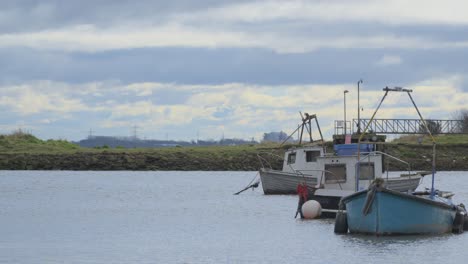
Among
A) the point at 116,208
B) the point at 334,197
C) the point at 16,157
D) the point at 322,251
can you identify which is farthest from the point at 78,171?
the point at 322,251

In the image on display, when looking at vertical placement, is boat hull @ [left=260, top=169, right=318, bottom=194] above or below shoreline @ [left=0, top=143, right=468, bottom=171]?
below

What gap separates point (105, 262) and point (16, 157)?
89.5m

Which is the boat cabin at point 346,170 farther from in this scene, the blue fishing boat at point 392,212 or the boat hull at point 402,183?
the blue fishing boat at point 392,212

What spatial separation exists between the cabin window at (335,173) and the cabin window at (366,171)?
137 cm

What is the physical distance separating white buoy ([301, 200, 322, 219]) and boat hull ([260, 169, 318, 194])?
15.4 metres

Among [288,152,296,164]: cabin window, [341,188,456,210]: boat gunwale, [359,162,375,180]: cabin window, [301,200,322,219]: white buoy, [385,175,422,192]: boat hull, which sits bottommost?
[301,200,322,219]: white buoy

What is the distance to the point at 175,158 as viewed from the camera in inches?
4980

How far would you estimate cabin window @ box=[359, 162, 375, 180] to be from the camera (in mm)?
51244

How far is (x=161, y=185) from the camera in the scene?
3703 inches

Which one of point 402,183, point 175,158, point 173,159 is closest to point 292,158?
point 402,183

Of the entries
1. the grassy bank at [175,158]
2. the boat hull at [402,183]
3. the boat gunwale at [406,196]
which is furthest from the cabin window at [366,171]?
the grassy bank at [175,158]

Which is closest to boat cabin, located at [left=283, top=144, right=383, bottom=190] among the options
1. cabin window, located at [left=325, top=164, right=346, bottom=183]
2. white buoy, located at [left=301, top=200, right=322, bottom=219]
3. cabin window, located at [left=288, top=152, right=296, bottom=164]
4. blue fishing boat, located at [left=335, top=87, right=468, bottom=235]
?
cabin window, located at [left=325, top=164, right=346, bottom=183]

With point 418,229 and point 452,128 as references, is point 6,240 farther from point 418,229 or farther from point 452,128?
point 452,128

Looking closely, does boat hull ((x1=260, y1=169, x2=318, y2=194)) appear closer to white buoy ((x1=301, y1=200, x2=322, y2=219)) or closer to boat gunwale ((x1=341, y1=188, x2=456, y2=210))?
white buoy ((x1=301, y1=200, x2=322, y2=219))
